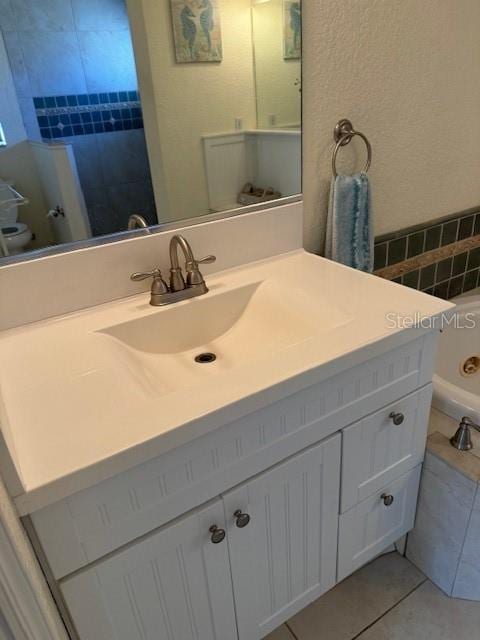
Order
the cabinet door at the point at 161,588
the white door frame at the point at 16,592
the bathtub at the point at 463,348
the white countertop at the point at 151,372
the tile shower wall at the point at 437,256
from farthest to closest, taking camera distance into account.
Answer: the bathtub at the point at 463,348, the tile shower wall at the point at 437,256, the cabinet door at the point at 161,588, the white countertop at the point at 151,372, the white door frame at the point at 16,592

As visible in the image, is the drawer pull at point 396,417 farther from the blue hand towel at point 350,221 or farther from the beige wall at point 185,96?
the beige wall at point 185,96

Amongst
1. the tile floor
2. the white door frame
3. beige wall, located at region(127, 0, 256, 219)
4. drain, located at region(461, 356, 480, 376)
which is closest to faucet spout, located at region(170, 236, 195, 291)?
beige wall, located at region(127, 0, 256, 219)

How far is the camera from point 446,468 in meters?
1.14

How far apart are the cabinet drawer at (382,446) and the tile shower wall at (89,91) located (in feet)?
2.37

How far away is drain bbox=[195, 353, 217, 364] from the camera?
102 centimetres

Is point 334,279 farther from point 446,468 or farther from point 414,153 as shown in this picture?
point 414,153

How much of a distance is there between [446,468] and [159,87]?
116cm

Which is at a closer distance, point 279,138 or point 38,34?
point 38,34

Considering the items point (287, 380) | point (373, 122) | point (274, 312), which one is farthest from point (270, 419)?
point (373, 122)

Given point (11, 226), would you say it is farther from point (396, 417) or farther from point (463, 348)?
point (463, 348)

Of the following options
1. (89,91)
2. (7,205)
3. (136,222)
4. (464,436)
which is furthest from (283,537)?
(89,91)

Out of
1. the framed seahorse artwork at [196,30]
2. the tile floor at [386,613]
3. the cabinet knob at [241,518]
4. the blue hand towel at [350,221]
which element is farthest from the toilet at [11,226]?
the tile floor at [386,613]

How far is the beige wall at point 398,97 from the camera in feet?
3.99

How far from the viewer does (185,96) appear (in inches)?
41.7
